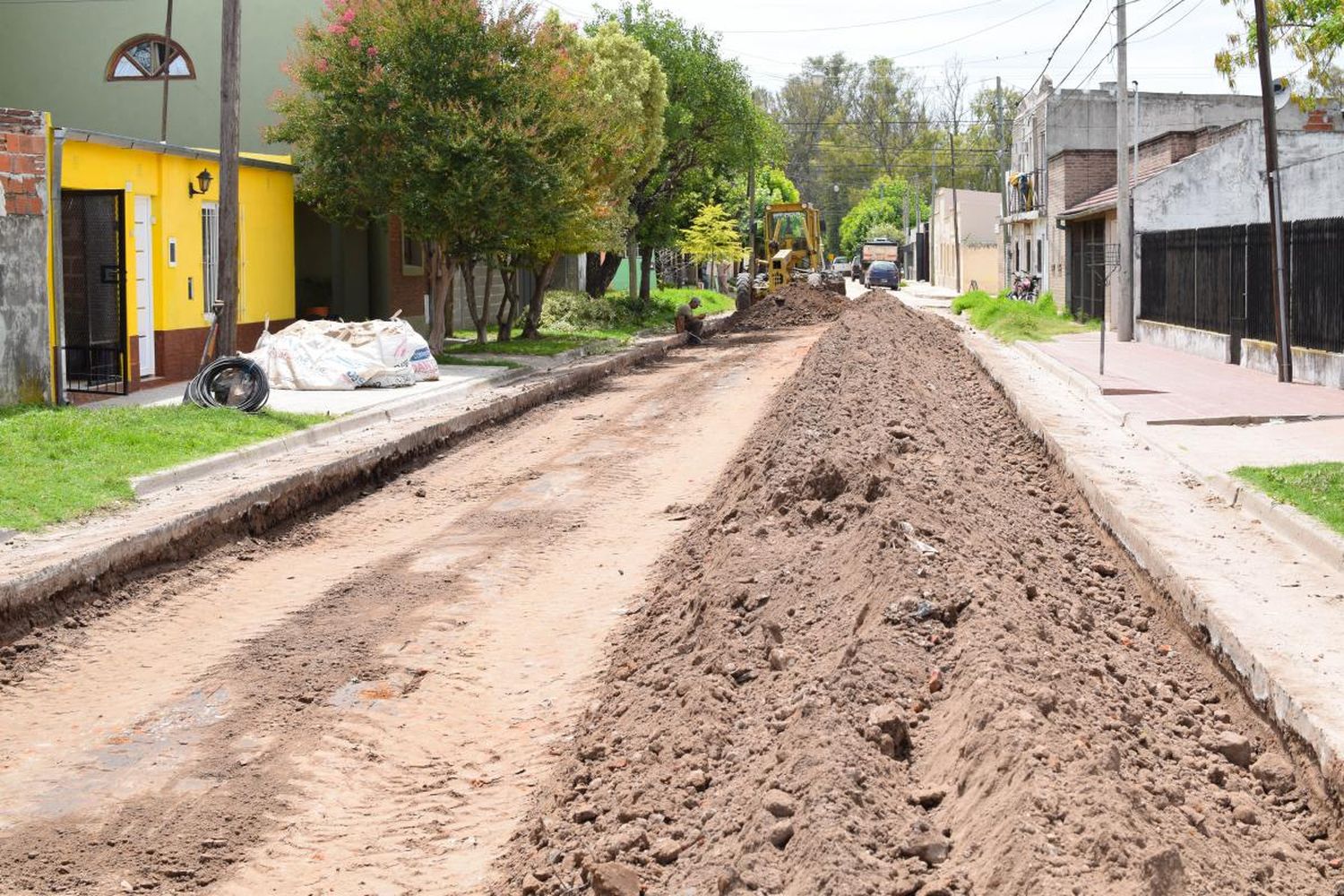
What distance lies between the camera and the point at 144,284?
818 inches

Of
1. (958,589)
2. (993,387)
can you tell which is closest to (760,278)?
(993,387)

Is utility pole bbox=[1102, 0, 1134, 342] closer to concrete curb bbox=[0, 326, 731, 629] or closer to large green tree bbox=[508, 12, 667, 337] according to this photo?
large green tree bbox=[508, 12, 667, 337]

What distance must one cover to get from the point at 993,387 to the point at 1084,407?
407 centimetres

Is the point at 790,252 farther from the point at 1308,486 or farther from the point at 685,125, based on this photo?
the point at 1308,486

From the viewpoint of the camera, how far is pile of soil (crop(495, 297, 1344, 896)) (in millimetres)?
4566

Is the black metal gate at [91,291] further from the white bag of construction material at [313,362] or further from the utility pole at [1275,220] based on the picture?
the utility pole at [1275,220]

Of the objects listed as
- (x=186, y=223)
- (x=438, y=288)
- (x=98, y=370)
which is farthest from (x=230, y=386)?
(x=438, y=288)

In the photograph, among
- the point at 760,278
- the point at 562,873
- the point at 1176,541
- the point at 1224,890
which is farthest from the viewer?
the point at 760,278

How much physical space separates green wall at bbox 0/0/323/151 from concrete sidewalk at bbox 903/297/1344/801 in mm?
18507

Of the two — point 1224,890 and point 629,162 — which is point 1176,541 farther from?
→ point 629,162

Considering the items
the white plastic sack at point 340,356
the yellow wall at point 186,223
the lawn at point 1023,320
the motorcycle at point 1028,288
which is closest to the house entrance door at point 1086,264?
the lawn at point 1023,320

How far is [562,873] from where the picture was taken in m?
5.04

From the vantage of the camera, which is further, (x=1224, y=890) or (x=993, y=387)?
(x=993, y=387)

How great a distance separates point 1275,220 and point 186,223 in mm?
15022
